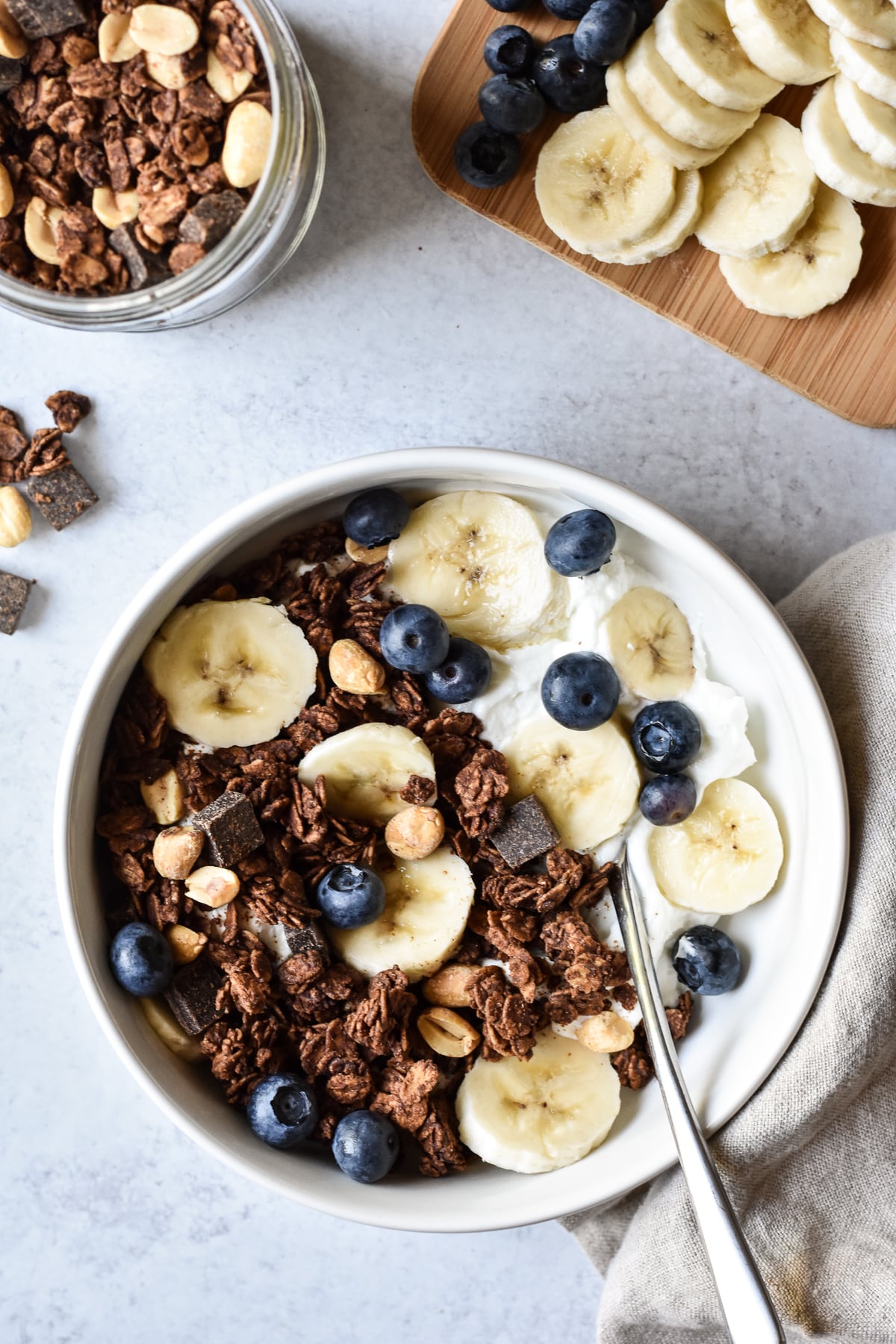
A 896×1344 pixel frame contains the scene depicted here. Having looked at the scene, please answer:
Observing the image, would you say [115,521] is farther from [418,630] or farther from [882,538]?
[882,538]

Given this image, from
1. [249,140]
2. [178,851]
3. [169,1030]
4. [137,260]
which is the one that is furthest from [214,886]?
[249,140]

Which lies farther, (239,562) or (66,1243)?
(66,1243)

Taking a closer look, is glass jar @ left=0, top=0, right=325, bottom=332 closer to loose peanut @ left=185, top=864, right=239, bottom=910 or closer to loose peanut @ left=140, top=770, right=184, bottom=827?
loose peanut @ left=140, top=770, right=184, bottom=827

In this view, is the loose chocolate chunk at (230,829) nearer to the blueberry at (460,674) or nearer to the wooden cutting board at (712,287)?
the blueberry at (460,674)

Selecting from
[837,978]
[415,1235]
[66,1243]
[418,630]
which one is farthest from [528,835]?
[66,1243]

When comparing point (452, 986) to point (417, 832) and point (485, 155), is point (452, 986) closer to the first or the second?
point (417, 832)

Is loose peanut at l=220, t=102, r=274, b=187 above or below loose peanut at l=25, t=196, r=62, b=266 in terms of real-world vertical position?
above

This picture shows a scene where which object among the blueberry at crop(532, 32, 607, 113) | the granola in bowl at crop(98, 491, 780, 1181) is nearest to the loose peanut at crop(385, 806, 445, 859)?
the granola in bowl at crop(98, 491, 780, 1181)
